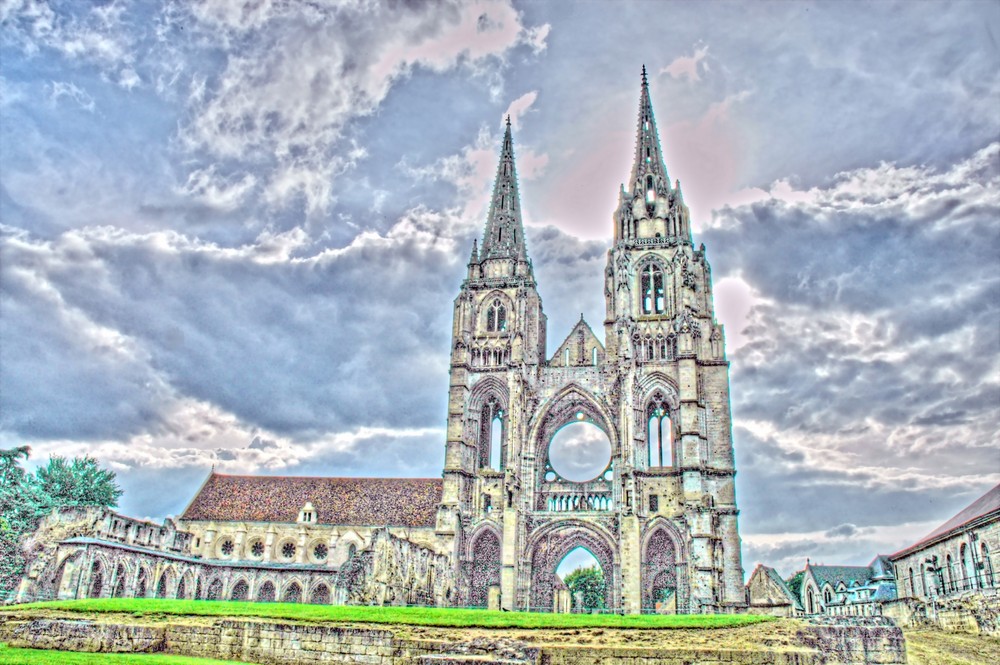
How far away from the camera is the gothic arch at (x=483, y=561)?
47.8 metres

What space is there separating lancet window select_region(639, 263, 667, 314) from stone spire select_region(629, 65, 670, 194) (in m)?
6.65

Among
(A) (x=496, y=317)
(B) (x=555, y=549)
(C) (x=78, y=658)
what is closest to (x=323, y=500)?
(B) (x=555, y=549)

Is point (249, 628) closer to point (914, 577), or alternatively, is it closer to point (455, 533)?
point (455, 533)

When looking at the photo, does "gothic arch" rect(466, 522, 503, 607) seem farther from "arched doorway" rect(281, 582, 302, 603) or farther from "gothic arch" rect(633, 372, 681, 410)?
"gothic arch" rect(633, 372, 681, 410)

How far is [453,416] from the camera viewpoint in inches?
2019

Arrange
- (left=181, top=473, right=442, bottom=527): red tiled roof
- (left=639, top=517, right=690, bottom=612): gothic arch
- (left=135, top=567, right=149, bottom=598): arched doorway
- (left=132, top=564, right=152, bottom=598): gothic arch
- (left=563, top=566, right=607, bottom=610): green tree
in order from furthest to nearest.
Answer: (left=563, top=566, right=607, bottom=610): green tree
(left=181, top=473, right=442, bottom=527): red tiled roof
(left=639, top=517, right=690, bottom=612): gothic arch
(left=135, top=567, right=149, bottom=598): arched doorway
(left=132, top=564, right=152, bottom=598): gothic arch

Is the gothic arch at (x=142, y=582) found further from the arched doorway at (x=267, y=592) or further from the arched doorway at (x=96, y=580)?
the arched doorway at (x=267, y=592)

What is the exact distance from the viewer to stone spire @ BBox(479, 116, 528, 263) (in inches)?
2254

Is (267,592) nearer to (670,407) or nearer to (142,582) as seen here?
(142,582)

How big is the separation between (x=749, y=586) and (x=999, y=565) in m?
18.8

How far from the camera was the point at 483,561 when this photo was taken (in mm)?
48469

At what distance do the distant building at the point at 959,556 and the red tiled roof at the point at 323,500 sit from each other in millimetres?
28215

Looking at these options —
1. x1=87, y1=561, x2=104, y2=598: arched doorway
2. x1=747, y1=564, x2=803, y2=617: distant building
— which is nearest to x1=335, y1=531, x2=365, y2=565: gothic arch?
x1=87, y1=561, x2=104, y2=598: arched doorway

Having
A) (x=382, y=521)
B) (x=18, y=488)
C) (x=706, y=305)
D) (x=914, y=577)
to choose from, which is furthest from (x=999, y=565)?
(x=18, y=488)
